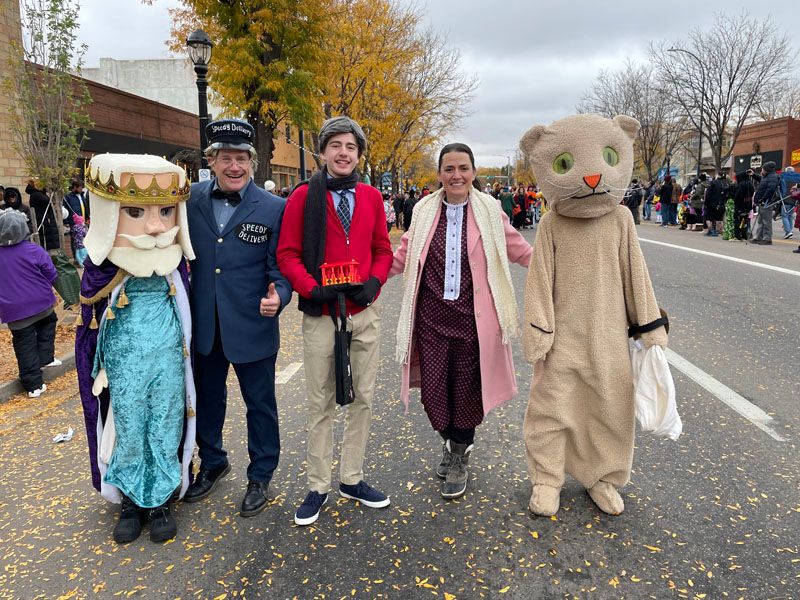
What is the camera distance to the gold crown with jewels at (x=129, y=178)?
276 centimetres

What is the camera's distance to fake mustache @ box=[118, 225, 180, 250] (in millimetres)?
2793

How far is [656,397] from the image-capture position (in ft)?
9.22

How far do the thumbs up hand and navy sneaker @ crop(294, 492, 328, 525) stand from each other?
3.33ft

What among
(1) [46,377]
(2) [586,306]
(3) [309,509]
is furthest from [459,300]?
(1) [46,377]

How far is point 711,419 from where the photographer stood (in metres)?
4.11

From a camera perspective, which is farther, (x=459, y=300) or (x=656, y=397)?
(x=459, y=300)

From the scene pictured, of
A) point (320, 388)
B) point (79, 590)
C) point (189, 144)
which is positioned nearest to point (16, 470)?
point (79, 590)

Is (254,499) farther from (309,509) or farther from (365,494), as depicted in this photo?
(365,494)

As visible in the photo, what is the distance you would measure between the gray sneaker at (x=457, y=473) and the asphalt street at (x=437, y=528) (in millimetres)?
77

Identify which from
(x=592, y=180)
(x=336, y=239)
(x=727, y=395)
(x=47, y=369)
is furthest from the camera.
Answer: (x=47, y=369)

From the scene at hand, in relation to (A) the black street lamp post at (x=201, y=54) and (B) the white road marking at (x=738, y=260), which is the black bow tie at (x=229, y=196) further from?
(B) the white road marking at (x=738, y=260)

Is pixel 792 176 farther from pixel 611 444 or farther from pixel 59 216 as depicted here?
pixel 59 216

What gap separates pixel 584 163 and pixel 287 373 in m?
3.76

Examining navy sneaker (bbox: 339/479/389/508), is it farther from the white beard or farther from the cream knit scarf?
the white beard
